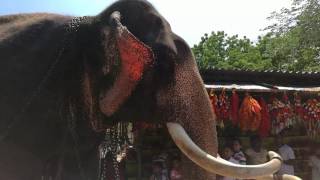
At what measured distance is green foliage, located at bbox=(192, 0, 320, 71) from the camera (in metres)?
21.4

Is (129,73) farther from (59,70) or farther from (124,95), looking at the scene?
(59,70)

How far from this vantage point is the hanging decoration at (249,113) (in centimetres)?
908

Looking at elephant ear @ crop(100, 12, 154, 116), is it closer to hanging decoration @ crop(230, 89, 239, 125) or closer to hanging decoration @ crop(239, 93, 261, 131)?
hanging decoration @ crop(230, 89, 239, 125)

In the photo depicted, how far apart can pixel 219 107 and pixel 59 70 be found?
17.8 ft

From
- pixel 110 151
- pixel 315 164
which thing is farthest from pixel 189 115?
pixel 315 164

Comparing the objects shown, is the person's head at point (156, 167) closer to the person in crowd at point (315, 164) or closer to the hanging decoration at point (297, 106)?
the hanging decoration at point (297, 106)

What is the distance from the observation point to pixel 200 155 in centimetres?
316

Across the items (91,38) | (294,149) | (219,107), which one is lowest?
(294,149)

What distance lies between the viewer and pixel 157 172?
29.7 ft

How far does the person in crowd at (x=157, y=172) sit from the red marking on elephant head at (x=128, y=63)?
5.60 m

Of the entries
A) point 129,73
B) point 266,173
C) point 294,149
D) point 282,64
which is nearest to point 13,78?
point 129,73

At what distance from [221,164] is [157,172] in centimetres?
606

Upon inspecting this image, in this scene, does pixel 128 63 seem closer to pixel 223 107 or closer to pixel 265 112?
pixel 223 107

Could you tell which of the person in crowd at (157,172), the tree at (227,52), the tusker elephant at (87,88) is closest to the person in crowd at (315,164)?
the person in crowd at (157,172)
